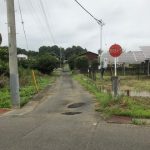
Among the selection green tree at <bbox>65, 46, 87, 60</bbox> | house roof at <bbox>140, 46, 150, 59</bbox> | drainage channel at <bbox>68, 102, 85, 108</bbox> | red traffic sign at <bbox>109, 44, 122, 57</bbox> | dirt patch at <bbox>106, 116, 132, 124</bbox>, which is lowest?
drainage channel at <bbox>68, 102, 85, 108</bbox>

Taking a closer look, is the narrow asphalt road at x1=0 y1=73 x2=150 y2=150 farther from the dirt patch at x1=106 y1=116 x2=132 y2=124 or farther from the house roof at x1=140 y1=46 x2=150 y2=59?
the house roof at x1=140 y1=46 x2=150 y2=59

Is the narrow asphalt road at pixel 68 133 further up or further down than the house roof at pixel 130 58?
further down

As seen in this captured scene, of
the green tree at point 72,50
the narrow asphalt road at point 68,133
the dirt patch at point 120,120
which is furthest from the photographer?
the green tree at point 72,50

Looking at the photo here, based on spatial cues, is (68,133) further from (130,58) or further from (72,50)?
(72,50)

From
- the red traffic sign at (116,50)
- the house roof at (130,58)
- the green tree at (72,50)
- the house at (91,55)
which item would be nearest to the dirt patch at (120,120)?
the red traffic sign at (116,50)

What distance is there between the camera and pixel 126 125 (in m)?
11.1

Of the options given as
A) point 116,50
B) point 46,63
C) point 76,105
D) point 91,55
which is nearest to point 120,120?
point 116,50

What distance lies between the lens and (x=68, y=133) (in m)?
9.83

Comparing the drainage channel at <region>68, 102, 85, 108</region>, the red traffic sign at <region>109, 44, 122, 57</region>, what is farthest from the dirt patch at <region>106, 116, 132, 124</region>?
the drainage channel at <region>68, 102, 85, 108</region>

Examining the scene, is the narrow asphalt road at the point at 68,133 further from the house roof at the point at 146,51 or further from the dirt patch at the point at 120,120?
the house roof at the point at 146,51

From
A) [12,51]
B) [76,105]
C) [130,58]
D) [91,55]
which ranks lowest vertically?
[76,105]

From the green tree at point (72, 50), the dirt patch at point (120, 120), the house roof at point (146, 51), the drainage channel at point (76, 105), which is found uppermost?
the green tree at point (72, 50)

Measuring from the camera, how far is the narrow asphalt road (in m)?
8.37

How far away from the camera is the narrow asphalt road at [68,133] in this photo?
837 centimetres
